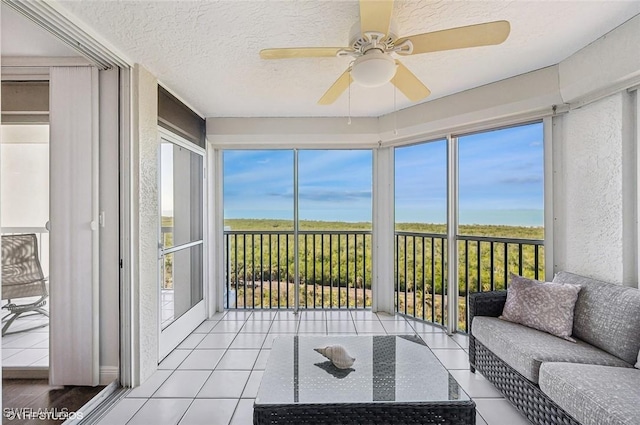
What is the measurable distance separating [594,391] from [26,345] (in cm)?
390

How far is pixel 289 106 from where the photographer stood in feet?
11.2

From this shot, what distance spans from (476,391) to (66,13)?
11.4ft

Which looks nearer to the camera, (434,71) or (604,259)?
(604,259)

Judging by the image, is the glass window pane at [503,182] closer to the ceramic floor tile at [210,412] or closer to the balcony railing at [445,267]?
the balcony railing at [445,267]

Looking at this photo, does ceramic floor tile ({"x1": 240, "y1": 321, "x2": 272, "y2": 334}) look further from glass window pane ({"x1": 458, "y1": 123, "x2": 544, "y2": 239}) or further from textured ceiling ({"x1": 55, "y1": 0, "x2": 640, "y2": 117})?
textured ceiling ({"x1": 55, "y1": 0, "x2": 640, "y2": 117})

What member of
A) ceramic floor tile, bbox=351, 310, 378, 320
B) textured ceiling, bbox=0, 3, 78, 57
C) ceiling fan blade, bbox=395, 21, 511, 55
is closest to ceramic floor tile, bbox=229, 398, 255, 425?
ceramic floor tile, bbox=351, 310, 378, 320

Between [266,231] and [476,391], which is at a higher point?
[266,231]

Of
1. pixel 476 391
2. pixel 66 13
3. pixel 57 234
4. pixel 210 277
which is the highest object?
pixel 66 13

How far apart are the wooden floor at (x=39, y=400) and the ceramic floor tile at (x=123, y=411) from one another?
0.23 m

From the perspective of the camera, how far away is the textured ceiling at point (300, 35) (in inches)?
69.8

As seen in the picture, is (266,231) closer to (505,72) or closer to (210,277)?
(210,277)

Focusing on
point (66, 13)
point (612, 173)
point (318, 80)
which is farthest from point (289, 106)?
point (612, 173)

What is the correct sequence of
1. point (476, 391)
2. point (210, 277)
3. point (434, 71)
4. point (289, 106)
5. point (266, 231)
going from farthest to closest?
point (266, 231) → point (210, 277) → point (289, 106) → point (434, 71) → point (476, 391)

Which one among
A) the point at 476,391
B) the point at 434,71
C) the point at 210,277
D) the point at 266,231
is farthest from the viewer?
the point at 266,231
